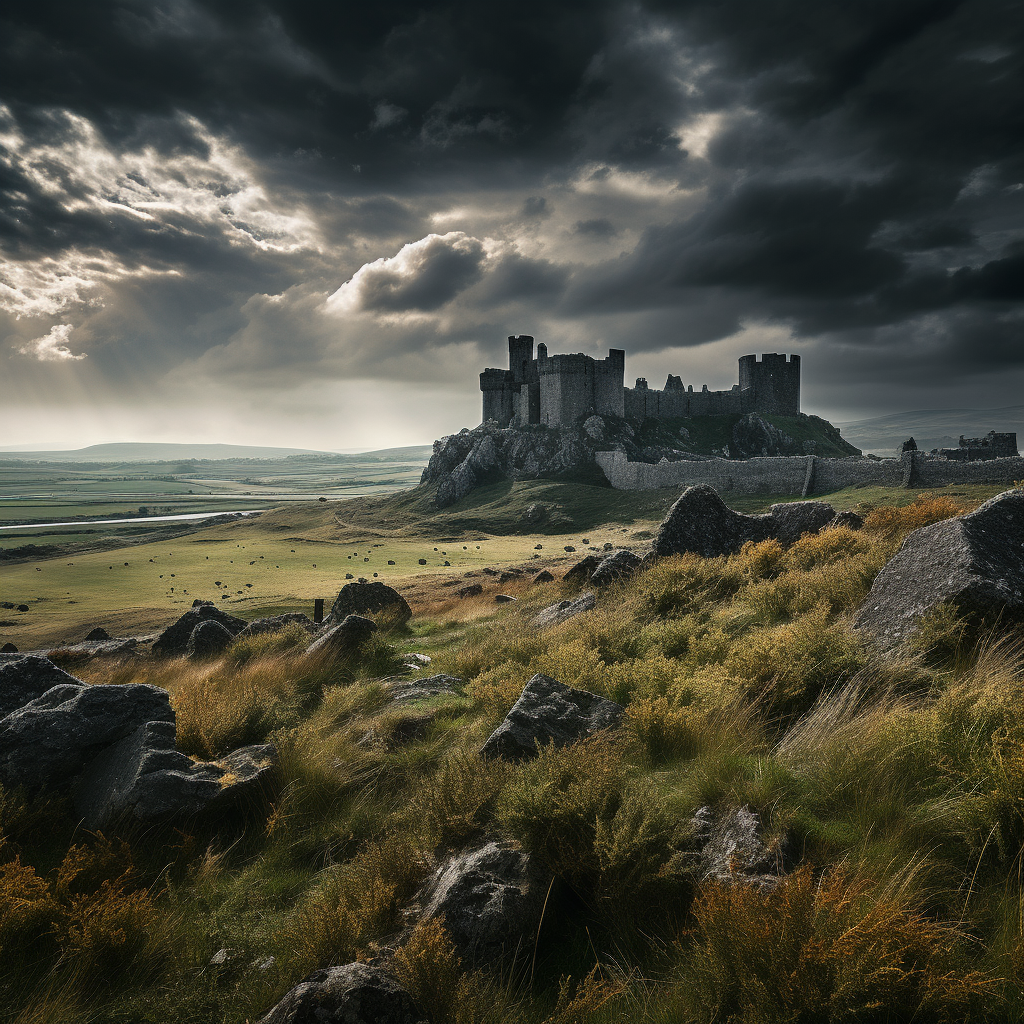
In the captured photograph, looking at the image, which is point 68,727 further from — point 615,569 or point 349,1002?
point 615,569

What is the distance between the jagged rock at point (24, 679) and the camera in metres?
7.24

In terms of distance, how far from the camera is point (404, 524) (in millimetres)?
66125

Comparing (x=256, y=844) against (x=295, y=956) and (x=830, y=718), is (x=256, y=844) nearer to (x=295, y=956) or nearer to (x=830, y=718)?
(x=295, y=956)

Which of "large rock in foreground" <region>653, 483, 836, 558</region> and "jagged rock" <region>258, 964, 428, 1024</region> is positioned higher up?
"large rock in foreground" <region>653, 483, 836, 558</region>

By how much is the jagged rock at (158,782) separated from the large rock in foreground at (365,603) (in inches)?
407

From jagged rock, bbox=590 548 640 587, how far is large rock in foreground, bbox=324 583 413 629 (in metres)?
6.13

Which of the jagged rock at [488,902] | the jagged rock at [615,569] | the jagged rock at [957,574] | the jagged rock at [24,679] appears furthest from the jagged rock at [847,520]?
the jagged rock at [24,679]

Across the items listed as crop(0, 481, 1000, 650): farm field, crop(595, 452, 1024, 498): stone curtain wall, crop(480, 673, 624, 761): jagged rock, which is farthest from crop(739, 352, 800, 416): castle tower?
crop(480, 673, 624, 761): jagged rock

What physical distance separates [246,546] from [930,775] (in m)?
61.2

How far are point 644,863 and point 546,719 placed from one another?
6.73 ft

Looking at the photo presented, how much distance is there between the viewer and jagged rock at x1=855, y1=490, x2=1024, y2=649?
561cm

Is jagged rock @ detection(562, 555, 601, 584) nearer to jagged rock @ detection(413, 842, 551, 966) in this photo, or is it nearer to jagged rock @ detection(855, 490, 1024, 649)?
jagged rock @ detection(855, 490, 1024, 649)

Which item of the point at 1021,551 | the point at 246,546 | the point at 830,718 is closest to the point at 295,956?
the point at 830,718

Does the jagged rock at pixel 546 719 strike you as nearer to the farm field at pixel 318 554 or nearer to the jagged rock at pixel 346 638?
the jagged rock at pixel 346 638
